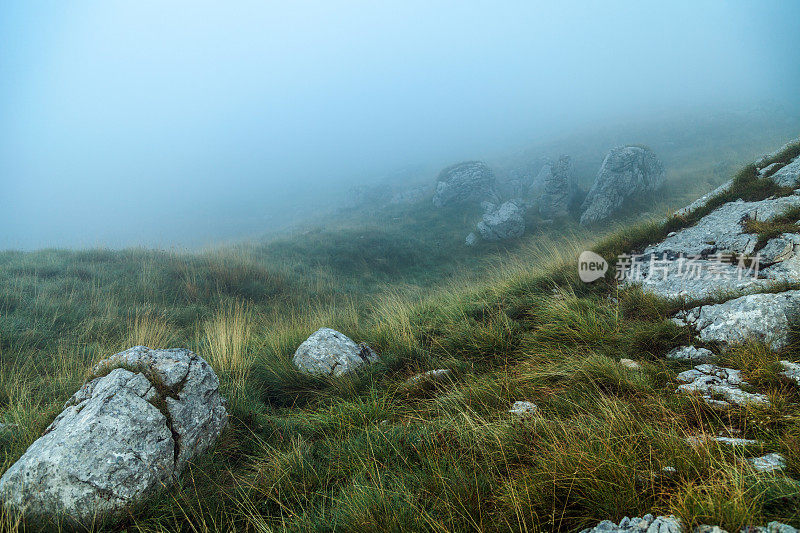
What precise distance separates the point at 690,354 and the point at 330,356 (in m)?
4.18

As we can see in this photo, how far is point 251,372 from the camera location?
495cm

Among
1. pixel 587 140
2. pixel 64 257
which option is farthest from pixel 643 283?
pixel 587 140

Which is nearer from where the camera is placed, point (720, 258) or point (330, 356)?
point (330, 356)

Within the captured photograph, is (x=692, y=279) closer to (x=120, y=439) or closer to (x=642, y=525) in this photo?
(x=642, y=525)

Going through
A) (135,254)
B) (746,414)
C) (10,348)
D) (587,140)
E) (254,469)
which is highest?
(587,140)

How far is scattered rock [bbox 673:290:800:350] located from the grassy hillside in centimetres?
31

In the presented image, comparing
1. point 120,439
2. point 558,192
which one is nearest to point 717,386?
point 120,439

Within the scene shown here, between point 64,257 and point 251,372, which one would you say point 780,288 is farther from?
point 64,257

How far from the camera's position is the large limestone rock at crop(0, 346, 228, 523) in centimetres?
235

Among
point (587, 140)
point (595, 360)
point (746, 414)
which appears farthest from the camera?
point (587, 140)

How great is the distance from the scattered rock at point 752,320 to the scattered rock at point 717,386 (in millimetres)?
664

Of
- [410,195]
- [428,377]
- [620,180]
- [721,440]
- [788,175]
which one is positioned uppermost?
[410,195]

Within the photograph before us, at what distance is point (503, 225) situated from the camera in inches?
774

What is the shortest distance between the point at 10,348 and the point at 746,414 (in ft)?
32.4
